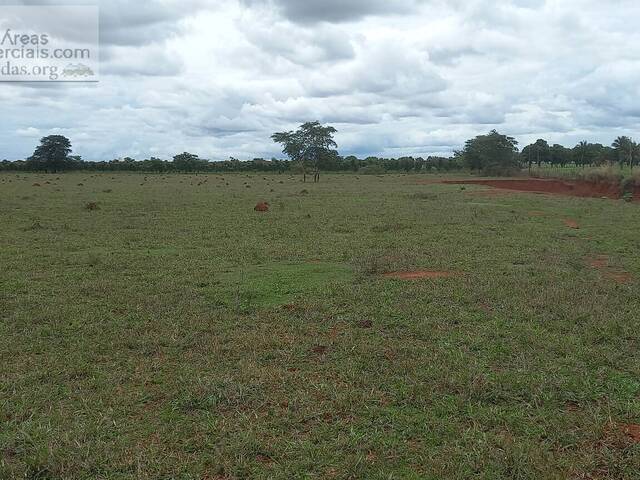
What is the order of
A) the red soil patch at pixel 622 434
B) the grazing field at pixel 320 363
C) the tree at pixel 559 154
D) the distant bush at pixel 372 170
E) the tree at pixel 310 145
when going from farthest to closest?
the tree at pixel 559 154 < the distant bush at pixel 372 170 < the tree at pixel 310 145 < the red soil patch at pixel 622 434 < the grazing field at pixel 320 363

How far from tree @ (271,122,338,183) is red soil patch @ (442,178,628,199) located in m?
16.1

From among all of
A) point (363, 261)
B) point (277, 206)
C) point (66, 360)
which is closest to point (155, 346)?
point (66, 360)

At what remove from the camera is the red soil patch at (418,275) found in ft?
30.9

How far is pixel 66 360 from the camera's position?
5.69 m

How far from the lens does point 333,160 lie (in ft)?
188

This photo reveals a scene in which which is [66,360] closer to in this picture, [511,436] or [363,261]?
[511,436]

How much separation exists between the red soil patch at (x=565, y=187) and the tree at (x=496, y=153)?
14224mm

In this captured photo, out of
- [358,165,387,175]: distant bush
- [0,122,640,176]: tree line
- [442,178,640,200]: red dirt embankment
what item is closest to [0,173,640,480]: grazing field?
[442,178,640,200]: red dirt embankment

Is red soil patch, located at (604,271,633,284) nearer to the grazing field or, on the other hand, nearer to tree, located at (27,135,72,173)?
the grazing field

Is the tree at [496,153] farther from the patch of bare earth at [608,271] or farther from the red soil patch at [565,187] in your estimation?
the patch of bare earth at [608,271]

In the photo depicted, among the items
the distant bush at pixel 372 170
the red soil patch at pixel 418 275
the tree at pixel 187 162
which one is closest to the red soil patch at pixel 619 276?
the red soil patch at pixel 418 275

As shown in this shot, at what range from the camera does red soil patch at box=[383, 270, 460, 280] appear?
9422mm

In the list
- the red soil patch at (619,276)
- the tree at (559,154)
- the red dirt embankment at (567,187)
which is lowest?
the red soil patch at (619,276)

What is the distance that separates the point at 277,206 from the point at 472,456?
64.1ft
